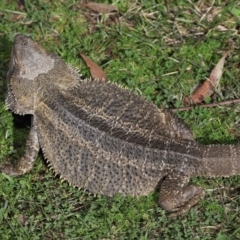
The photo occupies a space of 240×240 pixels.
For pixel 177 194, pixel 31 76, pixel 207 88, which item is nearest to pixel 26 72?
pixel 31 76

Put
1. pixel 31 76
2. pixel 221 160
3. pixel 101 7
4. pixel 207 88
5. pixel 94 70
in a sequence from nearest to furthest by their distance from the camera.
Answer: pixel 221 160 → pixel 31 76 → pixel 207 88 → pixel 94 70 → pixel 101 7

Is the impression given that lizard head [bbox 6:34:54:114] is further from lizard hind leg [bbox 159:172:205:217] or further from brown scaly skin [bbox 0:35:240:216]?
lizard hind leg [bbox 159:172:205:217]

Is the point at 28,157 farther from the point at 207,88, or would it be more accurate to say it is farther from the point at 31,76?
the point at 207,88

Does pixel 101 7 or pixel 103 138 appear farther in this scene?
pixel 101 7

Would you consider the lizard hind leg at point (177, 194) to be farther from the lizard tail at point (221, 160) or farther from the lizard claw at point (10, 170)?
the lizard claw at point (10, 170)

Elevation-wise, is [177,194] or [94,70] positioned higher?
[94,70]

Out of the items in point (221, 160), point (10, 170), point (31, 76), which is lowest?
point (10, 170)

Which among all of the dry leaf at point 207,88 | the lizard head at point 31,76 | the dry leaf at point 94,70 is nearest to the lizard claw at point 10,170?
the lizard head at point 31,76

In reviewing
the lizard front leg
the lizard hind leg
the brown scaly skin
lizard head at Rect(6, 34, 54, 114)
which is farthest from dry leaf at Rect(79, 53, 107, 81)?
the lizard hind leg
